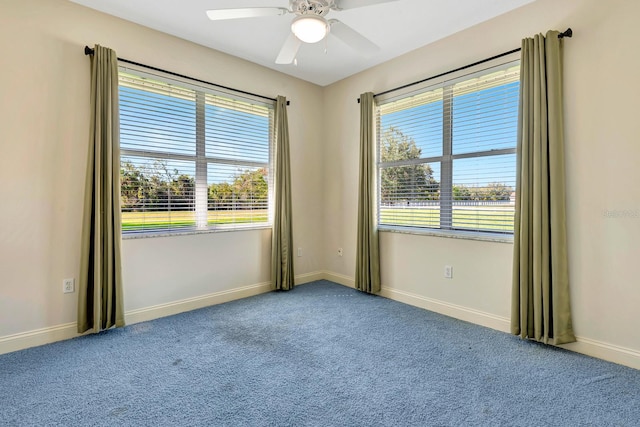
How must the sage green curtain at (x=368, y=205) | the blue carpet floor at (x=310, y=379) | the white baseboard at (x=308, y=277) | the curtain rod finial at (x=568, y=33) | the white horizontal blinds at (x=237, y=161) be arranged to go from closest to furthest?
the blue carpet floor at (x=310, y=379) < the curtain rod finial at (x=568, y=33) < the white horizontal blinds at (x=237, y=161) < the sage green curtain at (x=368, y=205) < the white baseboard at (x=308, y=277)

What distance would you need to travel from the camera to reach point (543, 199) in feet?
7.83

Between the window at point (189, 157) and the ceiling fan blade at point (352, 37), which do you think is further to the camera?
the window at point (189, 157)

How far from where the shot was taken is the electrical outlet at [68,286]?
102 inches

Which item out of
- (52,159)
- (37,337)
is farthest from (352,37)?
(37,337)

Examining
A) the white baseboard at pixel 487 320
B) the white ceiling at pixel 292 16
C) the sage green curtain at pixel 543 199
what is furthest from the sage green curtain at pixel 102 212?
the sage green curtain at pixel 543 199

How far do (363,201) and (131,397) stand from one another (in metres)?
2.81

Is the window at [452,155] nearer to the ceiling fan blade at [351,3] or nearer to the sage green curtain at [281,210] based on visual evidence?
the sage green curtain at [281,210]

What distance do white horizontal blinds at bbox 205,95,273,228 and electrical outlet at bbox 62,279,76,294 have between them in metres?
1.28

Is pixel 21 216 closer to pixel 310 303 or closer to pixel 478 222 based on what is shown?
pixel 310 303

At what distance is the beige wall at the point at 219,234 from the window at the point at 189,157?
0.20 m

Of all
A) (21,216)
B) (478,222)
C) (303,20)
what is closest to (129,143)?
(21,216)

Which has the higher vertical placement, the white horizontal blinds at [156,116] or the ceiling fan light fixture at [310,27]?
the ceiling fan light fixture at [310,27]

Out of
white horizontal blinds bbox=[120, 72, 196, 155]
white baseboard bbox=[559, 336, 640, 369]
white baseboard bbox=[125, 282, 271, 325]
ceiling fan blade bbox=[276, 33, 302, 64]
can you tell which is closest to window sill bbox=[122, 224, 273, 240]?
white baseboard bbox=[125, 282, 271, 325]

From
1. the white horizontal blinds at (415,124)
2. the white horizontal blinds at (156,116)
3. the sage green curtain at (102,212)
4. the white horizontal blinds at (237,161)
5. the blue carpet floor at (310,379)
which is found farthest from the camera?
the white horizontal blinds at (237,161)
